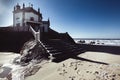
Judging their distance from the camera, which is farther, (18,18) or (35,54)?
(18,18)

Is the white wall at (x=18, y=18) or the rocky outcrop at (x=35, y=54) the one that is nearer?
the rocky outcrop at (x=35, y=54)

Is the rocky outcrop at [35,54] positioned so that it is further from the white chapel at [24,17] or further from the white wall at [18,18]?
the white wall at [18,18]

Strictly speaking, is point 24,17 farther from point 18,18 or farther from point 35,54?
point 35,54

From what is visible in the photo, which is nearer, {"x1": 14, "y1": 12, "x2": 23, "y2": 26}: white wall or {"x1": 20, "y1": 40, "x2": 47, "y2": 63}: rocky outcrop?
{"x1": 20, "y1": 40, "x2": 47, "y2": 63}: rocky outcrop

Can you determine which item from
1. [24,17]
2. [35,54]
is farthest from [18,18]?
[35,54]

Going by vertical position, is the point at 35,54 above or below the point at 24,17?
below

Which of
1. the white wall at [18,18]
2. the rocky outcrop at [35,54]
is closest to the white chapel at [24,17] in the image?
the white wall at [18,18]

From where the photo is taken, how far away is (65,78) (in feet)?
23.4

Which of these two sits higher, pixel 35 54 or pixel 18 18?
pixel 18 18

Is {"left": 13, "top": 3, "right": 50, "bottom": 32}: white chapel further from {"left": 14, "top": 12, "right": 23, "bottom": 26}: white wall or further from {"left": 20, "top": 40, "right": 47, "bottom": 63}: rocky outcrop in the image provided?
{"left": 20, "top": 40, "right": 47, "bottom": 63}: rocky outcrop

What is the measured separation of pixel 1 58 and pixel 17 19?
40.4 ft

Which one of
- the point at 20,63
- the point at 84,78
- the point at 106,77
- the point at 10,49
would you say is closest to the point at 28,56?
the point at 20,63

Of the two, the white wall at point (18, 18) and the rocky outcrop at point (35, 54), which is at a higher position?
the white wall at point (18, 18)

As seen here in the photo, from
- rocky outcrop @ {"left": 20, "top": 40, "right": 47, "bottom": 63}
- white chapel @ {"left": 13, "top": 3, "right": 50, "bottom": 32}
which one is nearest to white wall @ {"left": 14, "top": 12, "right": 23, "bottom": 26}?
white chapel @ {"left": 13, "top": 3, "right": 50, "bottom": 32}
